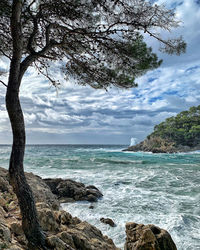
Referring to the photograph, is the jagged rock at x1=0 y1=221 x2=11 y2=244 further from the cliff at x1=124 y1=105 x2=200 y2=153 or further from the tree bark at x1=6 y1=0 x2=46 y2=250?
the cliff at x1=124 y1=105 x2=200 y2=153

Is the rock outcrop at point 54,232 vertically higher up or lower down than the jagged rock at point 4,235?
lower down

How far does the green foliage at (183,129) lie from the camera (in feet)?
199

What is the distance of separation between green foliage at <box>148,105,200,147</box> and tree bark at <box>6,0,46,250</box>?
64347 millimetres

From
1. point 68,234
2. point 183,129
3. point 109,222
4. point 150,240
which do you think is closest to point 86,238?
point 68,234

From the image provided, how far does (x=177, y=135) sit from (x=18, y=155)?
216ft

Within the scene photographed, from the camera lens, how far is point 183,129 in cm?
6112

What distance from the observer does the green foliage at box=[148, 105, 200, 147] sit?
60.7 metres

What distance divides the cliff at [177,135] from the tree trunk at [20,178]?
2128 inches

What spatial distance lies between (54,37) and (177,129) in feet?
211

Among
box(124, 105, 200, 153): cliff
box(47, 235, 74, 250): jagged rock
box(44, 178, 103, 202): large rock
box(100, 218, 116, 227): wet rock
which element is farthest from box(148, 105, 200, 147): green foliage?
box(47, 235, 74, 250): jagged rock

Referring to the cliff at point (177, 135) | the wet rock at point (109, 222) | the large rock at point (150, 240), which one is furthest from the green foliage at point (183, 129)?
the large rock at point (150, 240)

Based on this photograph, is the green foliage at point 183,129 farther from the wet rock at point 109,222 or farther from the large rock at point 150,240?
the large rock at point 150,240

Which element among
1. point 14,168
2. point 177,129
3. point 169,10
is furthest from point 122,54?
point 177,129

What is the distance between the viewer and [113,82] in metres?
5.29
